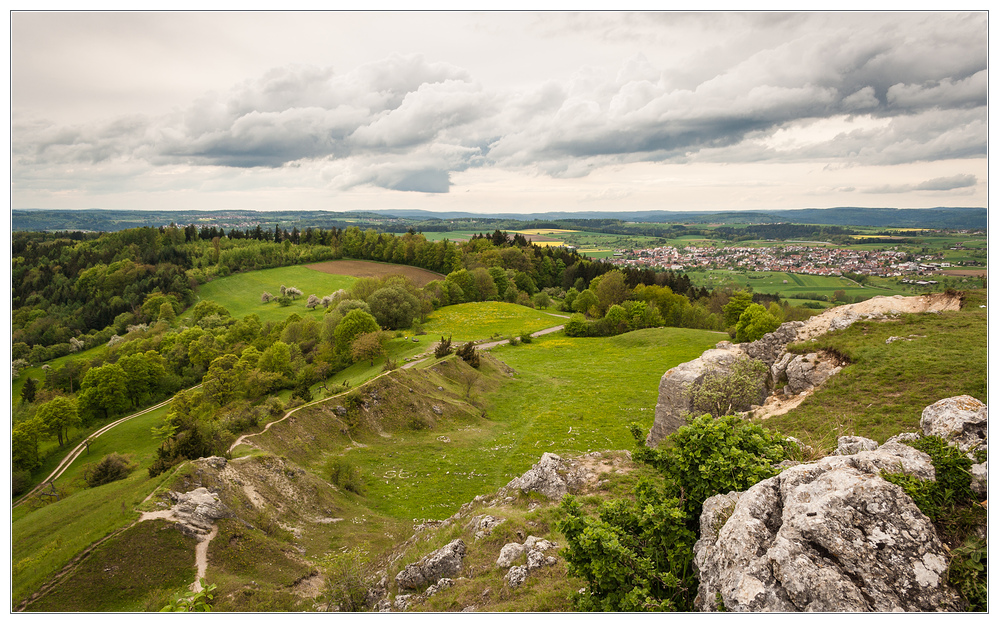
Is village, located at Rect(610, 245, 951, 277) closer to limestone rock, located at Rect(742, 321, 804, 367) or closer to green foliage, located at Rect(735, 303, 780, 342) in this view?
limestone rock, located at Rect(742, 321, 804, 367)

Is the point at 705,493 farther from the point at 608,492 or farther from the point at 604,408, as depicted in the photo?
the point at 604,408

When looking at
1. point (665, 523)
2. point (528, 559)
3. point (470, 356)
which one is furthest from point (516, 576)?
point (470, 356)

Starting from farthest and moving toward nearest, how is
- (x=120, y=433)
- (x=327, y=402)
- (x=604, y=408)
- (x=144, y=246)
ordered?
(x=144, y=246)
(x=120, y=433)
(x=604, y=408)
(x=327, y=402)

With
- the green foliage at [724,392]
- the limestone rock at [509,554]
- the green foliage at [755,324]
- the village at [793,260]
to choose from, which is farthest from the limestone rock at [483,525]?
the green foliage at [755,324]

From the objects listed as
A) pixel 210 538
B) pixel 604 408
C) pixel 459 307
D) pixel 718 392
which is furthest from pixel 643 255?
pixel 210 538

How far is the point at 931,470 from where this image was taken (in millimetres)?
8250

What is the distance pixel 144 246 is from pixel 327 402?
5907 inches

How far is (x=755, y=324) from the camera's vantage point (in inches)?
2286

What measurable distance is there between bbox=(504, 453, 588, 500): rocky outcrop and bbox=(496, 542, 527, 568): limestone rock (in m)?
5.70

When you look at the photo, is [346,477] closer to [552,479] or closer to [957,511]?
[552,479]

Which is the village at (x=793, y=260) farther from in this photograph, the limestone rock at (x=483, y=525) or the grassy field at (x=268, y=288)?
the grassy field at (x=268, y=288)

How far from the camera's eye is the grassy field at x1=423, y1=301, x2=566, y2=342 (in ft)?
273

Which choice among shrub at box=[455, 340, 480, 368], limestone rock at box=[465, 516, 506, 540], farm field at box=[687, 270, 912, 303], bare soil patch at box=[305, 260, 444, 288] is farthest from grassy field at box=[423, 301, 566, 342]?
limestone rock at box=[465, 516, 506, 540]

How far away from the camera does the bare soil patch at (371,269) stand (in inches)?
5049
